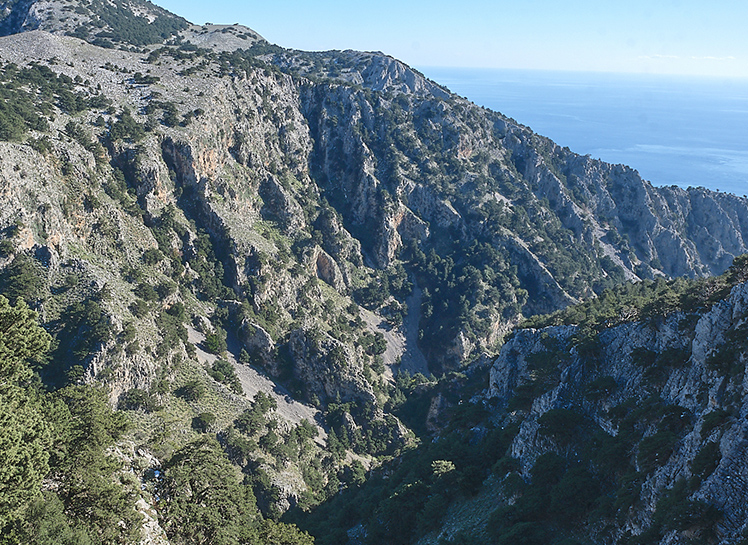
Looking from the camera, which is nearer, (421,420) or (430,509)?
(430,509)

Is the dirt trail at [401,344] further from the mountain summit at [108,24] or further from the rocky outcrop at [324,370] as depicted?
the mountain summit at [108,24]

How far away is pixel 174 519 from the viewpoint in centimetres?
3550

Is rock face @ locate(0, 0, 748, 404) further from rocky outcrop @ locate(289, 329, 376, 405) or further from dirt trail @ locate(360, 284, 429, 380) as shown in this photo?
rocky outcrop @ locate(289, 329, 376, 405)

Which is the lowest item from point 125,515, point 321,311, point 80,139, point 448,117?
point 321,311

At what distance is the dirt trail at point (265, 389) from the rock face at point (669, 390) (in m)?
35.4

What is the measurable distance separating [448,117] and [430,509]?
129082mm

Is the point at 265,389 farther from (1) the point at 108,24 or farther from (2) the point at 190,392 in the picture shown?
(1) the point at 108,24

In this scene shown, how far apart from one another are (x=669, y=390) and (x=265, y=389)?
57065 millimetres

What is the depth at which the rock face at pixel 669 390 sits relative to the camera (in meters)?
26.4

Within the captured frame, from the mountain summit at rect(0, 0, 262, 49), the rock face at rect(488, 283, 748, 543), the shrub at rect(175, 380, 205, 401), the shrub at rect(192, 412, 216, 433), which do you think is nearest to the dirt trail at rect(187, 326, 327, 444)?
the shrub at rect(175, 380, 205, 401)

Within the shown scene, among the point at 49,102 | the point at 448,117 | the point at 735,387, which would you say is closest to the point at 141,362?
the point at 49,102

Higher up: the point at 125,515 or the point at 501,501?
the point at 125,515

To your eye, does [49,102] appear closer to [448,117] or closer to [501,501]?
[501,501]

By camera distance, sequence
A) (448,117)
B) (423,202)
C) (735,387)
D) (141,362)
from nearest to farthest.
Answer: (735,387) → (141,362) → (423,202) → (448,117)
